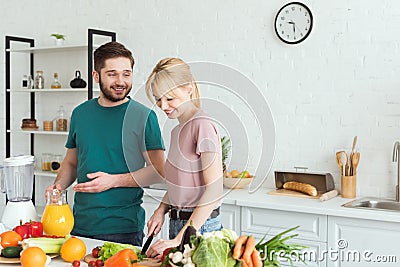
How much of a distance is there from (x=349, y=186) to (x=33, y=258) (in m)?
2.33

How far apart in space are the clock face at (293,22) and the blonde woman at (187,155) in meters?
1.95

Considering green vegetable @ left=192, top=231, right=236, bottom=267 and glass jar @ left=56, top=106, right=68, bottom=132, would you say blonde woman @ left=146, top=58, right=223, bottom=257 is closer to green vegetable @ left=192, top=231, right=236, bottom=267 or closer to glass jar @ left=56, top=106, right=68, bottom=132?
green vegetable @ left=192, top=231, right=236, bottom=267

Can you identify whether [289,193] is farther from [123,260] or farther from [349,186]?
[123,260]

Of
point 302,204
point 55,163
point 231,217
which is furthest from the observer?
point 55,163

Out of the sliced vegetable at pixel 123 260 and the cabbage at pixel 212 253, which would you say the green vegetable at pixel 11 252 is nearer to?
the sliced vegetable at pixel 123 260

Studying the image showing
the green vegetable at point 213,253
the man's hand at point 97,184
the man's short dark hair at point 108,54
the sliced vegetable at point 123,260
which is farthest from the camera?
the man's short dark hair at point 108,54

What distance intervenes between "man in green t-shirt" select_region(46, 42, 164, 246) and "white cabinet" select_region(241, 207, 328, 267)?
871mm

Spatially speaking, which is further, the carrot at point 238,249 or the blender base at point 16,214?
the blender base at point 16,214

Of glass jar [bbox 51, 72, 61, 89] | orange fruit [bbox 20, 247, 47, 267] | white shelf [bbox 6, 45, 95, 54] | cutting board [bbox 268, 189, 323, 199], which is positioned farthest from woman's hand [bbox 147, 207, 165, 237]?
glass jar [bbox 51, 72, 61, 89]

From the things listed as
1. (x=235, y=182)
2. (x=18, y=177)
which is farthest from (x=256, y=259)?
(x=235, y=182)

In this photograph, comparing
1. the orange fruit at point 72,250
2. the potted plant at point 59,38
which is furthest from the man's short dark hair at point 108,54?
the potted plant at point 59,38

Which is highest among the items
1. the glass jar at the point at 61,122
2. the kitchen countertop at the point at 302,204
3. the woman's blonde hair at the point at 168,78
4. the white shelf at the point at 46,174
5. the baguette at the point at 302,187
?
the woman's blonde hair at the point at 168,78

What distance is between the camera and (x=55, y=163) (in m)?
5.10

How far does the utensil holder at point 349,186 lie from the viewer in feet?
12.6
